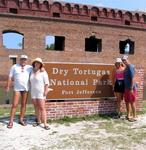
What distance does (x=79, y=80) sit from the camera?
32.8 feet

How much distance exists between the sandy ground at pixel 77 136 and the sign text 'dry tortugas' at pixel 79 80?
31.9 inches

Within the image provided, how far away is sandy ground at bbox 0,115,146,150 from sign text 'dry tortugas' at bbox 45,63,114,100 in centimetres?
81

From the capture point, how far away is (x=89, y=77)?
10.1 metres

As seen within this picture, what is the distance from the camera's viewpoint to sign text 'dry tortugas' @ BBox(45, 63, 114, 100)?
957cm

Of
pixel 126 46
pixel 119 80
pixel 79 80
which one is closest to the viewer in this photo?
pixel 119 80

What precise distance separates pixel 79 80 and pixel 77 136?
7.38 ft

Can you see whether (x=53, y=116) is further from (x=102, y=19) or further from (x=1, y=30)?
(x=102, y=19)

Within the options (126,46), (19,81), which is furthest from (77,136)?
(126,46)

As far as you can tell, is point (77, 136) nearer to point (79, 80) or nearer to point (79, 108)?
point (79, 108)

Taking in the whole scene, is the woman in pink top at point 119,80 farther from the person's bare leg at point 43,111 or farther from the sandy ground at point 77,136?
the person's bare leg at point 43,111

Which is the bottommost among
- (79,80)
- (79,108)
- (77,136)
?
(77,136)

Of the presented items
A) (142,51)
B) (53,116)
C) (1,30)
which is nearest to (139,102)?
(53,116)

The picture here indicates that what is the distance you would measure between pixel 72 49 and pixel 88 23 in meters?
2.46

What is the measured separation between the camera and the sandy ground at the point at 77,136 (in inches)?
288
